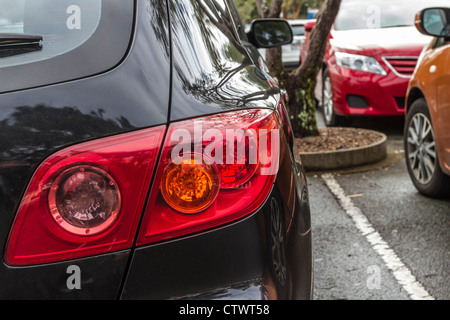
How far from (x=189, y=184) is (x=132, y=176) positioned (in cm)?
13

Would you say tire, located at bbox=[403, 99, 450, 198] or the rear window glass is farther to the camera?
tire, located at bbox=[403, 99, 450, 198]

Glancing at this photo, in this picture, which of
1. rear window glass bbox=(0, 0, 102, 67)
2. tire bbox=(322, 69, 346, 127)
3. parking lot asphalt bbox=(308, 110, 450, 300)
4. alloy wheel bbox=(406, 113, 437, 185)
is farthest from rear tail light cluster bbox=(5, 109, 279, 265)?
tire bbox=(322, 69, 346, 127)

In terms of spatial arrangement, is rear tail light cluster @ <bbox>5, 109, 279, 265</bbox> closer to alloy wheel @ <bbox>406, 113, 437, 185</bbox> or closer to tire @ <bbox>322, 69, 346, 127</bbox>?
alloy wheel @ <bbox>406, 113, 437, 185</bbox>

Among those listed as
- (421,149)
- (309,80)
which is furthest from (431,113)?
(309,80)

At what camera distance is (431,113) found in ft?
14.7

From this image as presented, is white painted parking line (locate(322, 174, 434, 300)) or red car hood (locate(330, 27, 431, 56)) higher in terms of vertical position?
red car hood (locate(330, 27, 431, 56))

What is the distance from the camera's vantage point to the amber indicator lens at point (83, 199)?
145 centimetres

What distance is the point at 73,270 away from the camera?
1.46 metres

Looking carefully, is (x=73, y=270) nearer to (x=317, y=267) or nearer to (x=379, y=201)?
(x=317, y=267)

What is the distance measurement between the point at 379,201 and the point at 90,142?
3948mm

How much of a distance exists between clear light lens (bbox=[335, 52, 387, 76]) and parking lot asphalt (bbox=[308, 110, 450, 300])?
6.03 ft

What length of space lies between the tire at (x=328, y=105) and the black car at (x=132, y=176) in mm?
6926

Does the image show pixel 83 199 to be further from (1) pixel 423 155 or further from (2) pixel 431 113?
(1) pixel 423 155

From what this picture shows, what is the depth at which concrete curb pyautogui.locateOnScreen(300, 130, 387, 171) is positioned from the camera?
6.18 m
